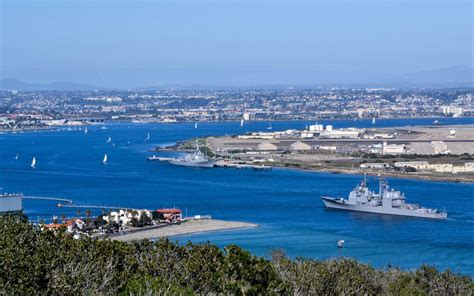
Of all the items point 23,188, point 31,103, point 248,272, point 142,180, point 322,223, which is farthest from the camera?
point 31,103

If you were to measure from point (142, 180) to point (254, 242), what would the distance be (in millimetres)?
10900

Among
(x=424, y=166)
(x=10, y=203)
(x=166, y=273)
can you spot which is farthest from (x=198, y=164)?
(x=166, y=273)

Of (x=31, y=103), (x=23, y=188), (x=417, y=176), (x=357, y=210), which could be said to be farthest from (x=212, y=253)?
(x=31, y=103)

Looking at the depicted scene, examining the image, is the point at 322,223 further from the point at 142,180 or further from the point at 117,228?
the point at 142,180

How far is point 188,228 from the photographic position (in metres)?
16.9

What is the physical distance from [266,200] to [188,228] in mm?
4429

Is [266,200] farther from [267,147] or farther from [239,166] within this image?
[267,147]

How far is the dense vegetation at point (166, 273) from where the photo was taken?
6.16 meters

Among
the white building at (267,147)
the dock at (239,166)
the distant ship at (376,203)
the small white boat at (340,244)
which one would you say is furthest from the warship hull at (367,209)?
the white building at (267,147)

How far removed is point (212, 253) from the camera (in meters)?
8.32

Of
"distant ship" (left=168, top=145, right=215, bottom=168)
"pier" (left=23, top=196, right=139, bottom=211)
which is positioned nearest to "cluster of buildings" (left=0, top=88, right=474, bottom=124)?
"distant ship" (left=168, top=145, right=215, bottom=168)

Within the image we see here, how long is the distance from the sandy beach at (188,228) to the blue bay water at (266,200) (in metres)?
0.41

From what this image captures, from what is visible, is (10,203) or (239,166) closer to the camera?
(10,203)

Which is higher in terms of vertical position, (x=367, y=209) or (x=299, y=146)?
(x=367, y=209)
